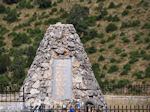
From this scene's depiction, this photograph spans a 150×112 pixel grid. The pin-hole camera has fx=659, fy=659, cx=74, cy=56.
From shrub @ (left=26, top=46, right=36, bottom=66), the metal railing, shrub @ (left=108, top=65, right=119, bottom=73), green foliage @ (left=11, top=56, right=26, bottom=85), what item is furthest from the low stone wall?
shrub @ (left=26, top=46, right=36, bottom=66)

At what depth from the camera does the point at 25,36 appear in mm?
42875

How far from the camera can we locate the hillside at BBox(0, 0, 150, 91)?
36.3 meters

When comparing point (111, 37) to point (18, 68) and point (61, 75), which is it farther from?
point (61, 75)

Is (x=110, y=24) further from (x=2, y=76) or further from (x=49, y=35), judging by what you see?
(x=49, y=35)

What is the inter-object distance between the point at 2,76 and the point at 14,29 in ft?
32.0

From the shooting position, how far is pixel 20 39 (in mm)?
42625

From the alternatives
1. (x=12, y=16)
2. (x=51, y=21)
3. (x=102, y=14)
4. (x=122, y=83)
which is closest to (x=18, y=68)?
(x=122, y=83)

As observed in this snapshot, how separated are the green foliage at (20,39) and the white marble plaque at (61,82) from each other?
21852 millimetres

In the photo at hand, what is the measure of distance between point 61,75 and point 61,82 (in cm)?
22

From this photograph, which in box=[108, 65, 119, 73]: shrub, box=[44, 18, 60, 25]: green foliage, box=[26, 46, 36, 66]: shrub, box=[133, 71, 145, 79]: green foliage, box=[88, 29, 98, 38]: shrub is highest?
box=[44, 18, 60, 25]: green foliage

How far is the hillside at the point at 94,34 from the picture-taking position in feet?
119

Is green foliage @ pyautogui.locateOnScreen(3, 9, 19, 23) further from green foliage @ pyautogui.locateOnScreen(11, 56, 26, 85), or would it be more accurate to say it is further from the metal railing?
the metal railing

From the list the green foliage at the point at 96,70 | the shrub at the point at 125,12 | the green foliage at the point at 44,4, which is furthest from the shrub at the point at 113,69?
the green foliage at the point at 44,4

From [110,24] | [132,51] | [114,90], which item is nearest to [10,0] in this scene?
[110,24]
